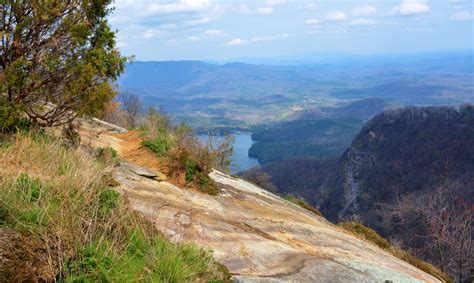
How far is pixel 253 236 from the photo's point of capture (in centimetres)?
779

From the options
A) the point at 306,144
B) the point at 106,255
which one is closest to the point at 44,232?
the point at 106,255

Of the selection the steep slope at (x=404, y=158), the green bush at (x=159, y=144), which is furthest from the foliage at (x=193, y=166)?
the steep slope at (x=404, y=158)

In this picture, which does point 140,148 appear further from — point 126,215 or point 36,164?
point 126,215

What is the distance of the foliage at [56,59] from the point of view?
8148mm

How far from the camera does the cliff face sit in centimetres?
651

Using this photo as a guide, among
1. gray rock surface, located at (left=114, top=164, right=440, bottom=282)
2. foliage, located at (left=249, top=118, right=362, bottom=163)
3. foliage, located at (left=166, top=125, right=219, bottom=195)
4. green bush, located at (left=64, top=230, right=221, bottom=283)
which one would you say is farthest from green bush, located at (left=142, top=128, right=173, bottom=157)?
foliage, located at (left=249, top=118, right=362, bottom=163)

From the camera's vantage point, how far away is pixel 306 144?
179500mm

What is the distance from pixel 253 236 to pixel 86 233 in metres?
Answer: 3.60

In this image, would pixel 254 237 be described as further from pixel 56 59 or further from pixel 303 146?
pixel 303 146

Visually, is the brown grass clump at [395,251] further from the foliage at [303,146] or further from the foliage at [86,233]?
the foliage at [303,146]

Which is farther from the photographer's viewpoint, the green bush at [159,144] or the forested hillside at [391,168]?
the forested hillside at [391,168]

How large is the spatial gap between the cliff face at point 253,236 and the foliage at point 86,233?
79 centimetres

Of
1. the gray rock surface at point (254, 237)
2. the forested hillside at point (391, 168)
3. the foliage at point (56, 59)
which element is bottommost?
the forested hillside at point (391, 168)

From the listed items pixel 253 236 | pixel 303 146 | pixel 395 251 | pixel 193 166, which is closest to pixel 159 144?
pixel 193 166
